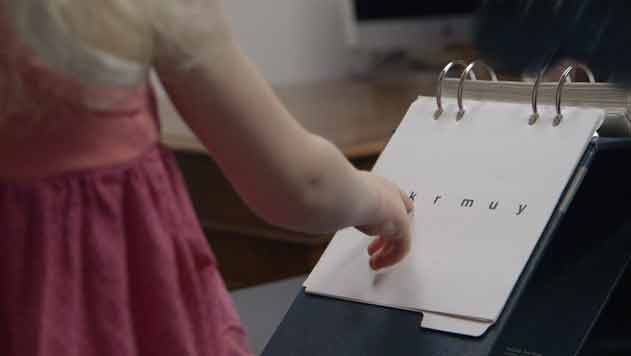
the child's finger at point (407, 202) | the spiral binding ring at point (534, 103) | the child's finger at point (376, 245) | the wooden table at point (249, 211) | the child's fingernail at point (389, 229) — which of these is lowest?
the wooden table at point (249, 211)

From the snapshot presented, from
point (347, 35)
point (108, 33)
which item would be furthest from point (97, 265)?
point (347, 35)

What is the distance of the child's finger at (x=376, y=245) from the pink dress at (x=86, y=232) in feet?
0.46

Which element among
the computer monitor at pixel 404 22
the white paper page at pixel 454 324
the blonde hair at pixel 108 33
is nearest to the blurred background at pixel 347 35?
the computer monitor at pixel 404 22

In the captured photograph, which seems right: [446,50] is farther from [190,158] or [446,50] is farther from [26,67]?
[26,67]

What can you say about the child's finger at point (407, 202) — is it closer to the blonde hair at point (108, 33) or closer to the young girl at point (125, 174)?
the young girl at point (125, 174)

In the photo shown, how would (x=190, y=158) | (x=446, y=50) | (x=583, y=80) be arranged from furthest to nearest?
(x=446, y=50)
(x=190, y=158)
(x=583, y=80)

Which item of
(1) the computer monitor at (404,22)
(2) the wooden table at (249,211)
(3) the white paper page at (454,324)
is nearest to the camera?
(3) the white paper page at (454,324)

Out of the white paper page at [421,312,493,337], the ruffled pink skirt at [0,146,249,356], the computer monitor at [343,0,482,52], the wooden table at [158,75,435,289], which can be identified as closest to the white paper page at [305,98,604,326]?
the white paper page at [421,312,493,337]

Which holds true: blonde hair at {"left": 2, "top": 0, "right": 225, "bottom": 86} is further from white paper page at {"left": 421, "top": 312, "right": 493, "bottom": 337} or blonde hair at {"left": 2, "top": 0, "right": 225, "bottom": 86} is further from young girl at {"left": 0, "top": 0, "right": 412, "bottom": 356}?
white paper page at {"left": 421, "top": 312, "right": 493, "bottom": 337}

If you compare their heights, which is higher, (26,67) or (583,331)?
(26,67)

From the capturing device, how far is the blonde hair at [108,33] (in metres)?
0.39

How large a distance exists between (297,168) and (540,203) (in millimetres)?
172

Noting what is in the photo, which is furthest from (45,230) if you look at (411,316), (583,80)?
(583,80)

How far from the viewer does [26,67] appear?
0.43m
